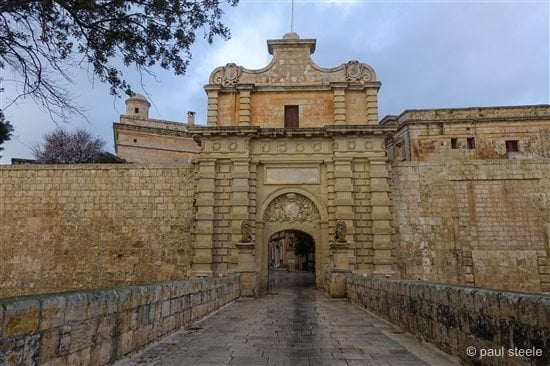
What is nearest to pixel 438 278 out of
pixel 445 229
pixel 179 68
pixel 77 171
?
pixel 445 229

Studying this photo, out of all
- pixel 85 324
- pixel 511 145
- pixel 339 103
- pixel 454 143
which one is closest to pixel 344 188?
pixel 339 103

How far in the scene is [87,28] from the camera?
6434mm

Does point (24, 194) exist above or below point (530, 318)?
above

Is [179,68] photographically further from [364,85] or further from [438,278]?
[438,278]

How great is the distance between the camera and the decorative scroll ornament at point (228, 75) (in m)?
15.2

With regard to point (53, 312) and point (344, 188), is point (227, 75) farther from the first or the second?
point (53, 312)

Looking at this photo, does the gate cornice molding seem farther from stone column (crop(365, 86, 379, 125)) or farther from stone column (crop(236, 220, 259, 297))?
stone column (crop(365, 86, 379, 125))

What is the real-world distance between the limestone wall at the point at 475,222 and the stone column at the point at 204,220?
685 centimetres

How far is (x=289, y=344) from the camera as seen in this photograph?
5.15m

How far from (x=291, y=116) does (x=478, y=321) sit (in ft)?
40.5

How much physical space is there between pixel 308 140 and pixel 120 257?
836cm

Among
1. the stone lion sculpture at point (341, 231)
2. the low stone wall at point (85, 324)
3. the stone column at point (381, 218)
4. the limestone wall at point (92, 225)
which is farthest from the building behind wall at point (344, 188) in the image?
the low stone wall at point (85, 324)

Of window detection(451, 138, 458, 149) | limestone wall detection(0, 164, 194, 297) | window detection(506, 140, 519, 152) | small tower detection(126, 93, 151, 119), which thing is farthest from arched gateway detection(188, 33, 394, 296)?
small tower detection(126, 93, 151, 119)

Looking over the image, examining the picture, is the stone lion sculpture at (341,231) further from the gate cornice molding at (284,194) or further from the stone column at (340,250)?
the gate cornice molding at (284,194)
